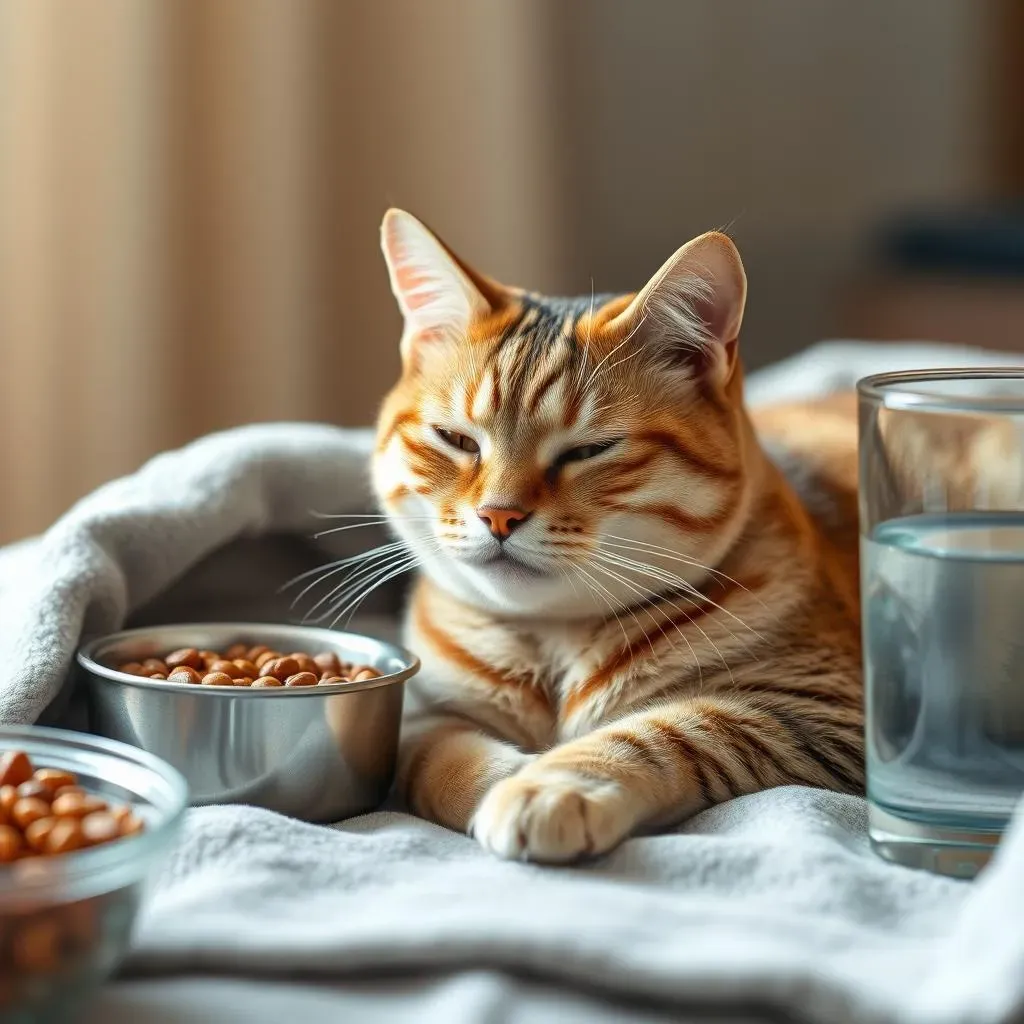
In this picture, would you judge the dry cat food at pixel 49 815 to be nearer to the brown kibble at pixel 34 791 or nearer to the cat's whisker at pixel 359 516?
the brown kibble at pixel 34 791

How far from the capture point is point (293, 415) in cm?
234

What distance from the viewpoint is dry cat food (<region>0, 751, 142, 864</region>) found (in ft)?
2.62

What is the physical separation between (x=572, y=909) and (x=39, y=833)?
31 centimetres

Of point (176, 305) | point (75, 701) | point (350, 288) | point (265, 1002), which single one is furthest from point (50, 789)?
point (350, 288)

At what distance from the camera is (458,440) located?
47.9 inches

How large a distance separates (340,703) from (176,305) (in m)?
1.26

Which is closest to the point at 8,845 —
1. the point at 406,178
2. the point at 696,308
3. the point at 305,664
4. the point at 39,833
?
the point at 39,833

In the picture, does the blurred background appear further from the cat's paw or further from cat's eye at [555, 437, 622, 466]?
the cat's paw

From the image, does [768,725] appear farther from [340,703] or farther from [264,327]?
[264,327]

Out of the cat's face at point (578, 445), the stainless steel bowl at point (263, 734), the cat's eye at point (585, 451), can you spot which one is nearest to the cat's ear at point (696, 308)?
the cat's face at point (578, 445)

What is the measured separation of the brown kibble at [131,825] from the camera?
81 cm

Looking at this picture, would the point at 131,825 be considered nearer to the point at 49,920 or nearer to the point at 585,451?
the point at 49,920

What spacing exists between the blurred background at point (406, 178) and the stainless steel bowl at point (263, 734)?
580 mm

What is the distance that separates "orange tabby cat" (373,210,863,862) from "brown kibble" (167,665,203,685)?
7.7 inches
